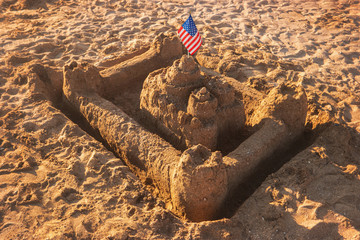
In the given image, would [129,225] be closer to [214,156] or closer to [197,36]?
[214,156]

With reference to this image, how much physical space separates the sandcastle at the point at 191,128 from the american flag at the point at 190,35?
0.84m

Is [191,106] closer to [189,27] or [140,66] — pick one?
[189,27]

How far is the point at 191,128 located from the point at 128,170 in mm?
995

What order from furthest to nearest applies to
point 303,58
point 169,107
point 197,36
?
point 303,58 < point 197,36 < point 169,107

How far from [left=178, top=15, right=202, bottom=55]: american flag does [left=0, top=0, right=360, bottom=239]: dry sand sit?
1.47 m

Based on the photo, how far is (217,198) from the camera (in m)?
3.57

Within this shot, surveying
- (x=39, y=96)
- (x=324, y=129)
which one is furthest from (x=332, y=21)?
(x=39, y=96)

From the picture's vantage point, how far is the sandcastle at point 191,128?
3.53 m

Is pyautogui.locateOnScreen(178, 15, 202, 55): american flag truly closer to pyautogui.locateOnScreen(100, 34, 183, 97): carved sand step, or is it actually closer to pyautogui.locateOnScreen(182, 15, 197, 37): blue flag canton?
pyautogui.locateOnScreen(182, 15, 197, 37): blue flag canton

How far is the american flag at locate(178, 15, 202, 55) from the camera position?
5.18 metres

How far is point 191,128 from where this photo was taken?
13.3 ft

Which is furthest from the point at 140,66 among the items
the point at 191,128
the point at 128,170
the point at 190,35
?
the point at 128,170

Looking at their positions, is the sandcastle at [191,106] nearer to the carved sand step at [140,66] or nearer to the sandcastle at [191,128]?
the sandcastle at [191,128]

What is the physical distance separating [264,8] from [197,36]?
5651 mm
